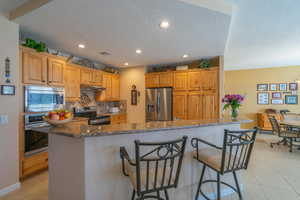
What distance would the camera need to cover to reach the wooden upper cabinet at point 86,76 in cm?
398

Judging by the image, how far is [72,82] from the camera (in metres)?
3.72

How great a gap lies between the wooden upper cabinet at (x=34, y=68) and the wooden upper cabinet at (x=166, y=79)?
3.07m

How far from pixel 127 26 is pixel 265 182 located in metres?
3.47

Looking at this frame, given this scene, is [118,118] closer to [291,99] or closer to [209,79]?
[209,79]

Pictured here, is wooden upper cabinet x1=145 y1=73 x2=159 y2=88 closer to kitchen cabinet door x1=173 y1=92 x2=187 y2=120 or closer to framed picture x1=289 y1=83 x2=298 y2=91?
kitchen cabinet door x1=173 y1=92 x2=187 y2=120

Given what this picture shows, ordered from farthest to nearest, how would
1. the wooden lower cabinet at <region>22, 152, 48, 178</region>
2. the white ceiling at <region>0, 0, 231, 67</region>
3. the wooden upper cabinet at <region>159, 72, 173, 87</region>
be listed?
1. the wooden upper cabinet at <region>159, 72, 173, 87</region>
2. the wooden lower cabinet at <region>22, 152, 48, 178</region>
3. the white ceiling at <region>0, 0, 231, 67</region>

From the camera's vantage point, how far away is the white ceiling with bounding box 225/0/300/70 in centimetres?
214

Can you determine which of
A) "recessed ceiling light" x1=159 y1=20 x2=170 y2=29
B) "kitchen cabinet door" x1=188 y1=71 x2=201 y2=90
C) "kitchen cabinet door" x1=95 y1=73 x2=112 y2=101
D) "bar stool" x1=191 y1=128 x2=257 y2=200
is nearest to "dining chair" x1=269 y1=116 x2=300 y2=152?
"kitchen cabinet door" x1=188 y1=71 x2=201 y2=90

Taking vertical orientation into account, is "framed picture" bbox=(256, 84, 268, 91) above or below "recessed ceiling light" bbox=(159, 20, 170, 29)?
below

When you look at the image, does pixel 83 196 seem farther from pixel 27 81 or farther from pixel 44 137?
pixel 27 81

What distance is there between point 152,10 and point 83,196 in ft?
7.39

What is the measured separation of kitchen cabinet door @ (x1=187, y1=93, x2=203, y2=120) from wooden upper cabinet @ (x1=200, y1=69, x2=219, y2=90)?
0.32m

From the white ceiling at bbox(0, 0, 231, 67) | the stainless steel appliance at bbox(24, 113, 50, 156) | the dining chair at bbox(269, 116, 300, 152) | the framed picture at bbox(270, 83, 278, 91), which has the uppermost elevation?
the white ceiling at bbox(0, 0, 231, 67)

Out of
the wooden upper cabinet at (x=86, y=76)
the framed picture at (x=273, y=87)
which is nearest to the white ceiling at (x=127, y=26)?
the wooden upper cabinet at (x=86, y=76)
